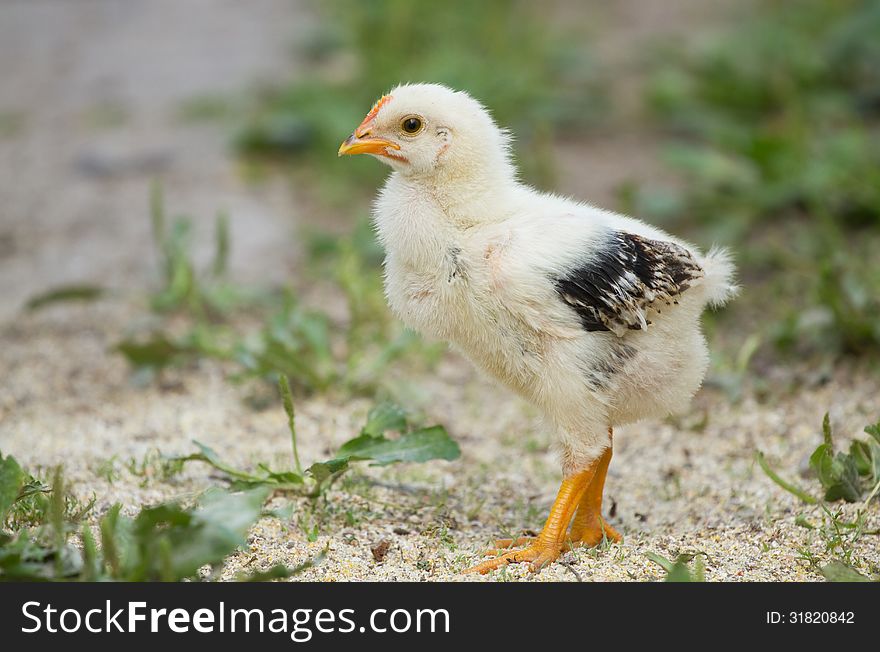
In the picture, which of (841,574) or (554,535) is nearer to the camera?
(841,574)

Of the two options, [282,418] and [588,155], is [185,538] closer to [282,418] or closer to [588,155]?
[282,418]

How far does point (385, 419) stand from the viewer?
4023 mm

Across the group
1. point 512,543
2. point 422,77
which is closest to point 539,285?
point 512,543

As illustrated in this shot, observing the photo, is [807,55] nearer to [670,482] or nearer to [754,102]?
[754,102]

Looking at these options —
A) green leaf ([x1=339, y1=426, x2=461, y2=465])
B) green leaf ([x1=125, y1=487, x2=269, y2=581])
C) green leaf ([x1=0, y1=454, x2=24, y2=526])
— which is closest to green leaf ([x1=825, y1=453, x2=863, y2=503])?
green leaf ([x1=339, y1=426, x2=461, y2=465])

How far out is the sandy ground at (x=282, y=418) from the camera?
3.57m

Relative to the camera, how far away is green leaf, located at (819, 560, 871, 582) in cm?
309

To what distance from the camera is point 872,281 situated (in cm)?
530

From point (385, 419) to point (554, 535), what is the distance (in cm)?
88

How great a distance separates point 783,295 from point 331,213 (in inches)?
122

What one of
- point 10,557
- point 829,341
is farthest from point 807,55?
point 10,557

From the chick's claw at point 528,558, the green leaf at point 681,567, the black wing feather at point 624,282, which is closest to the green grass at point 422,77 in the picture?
the black wing feather at point 624,282

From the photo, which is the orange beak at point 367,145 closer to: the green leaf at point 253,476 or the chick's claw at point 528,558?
the green leaf at point 253,476

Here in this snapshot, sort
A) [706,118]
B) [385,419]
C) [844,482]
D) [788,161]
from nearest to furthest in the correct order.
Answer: [844,482] → [385,419] → [788,161] → [706,118]
